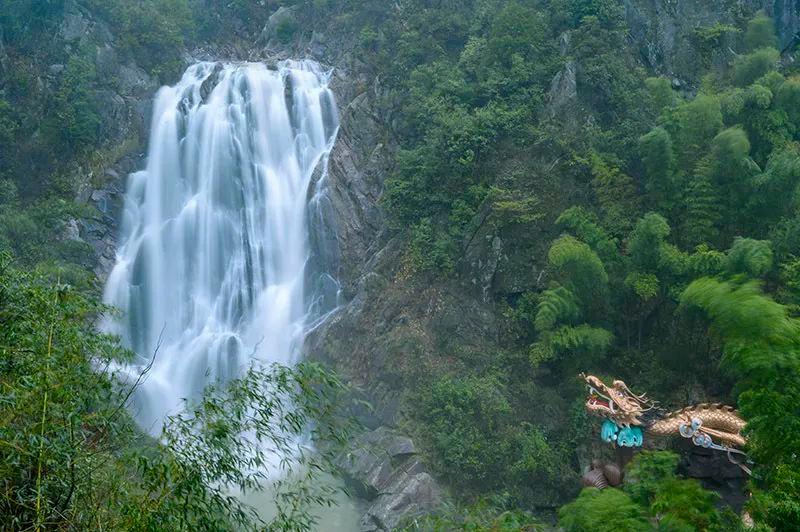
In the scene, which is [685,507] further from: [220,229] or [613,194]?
[220,229]

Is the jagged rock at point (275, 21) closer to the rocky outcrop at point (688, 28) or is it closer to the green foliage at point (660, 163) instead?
the rocky outcrop at point (688, 28)

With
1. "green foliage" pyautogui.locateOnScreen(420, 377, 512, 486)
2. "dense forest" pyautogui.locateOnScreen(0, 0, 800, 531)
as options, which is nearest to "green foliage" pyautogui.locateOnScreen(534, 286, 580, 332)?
"dense forest" pyautogui.locateOnScreen(0, 0, 800, 531)

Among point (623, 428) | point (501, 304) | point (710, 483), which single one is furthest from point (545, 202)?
point (710, 483)

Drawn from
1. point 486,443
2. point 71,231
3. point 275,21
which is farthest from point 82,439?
point 275,21

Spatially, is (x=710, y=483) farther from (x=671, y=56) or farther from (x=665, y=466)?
(x=671, y=56)

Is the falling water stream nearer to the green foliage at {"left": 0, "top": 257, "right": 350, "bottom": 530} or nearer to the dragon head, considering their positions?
the dragon head
